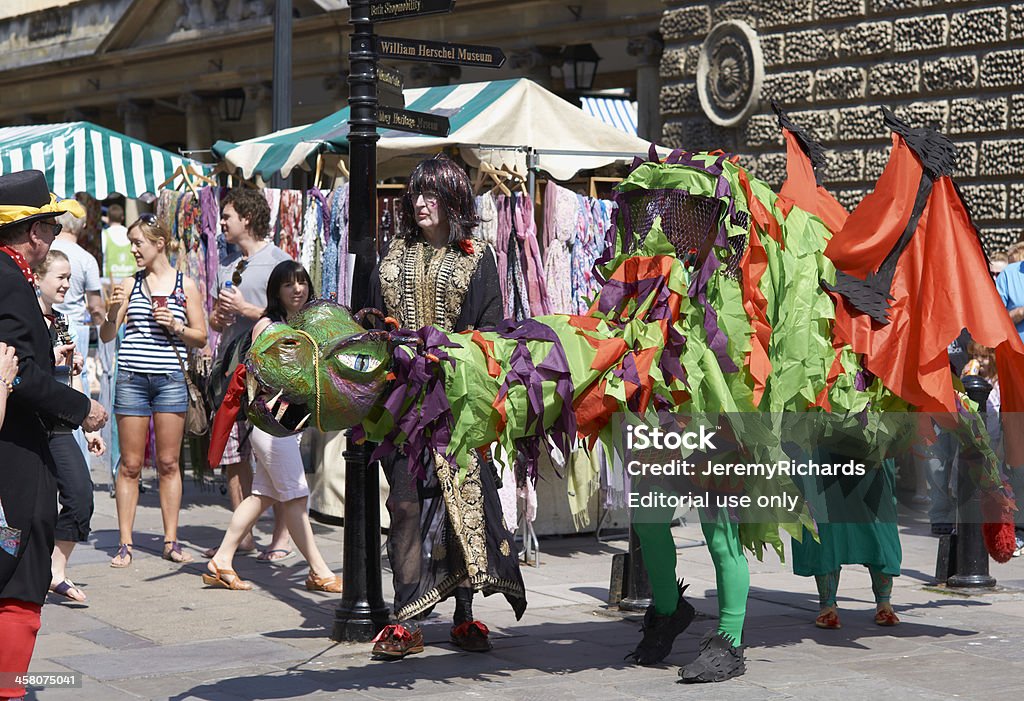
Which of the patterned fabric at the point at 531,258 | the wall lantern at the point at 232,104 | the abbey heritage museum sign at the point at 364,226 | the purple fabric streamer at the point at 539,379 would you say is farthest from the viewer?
the wall lantern at the point at 232,104

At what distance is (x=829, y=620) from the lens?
6906 millimetres

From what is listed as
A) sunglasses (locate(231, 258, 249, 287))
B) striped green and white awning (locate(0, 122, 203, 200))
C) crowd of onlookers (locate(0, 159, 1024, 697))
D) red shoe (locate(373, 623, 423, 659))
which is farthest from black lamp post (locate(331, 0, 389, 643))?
striped green and white awning (locate(0, 122, 203, 200))

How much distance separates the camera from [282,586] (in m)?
7.98

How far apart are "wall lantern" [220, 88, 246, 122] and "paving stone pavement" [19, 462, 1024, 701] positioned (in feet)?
58.0

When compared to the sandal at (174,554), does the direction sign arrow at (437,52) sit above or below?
above

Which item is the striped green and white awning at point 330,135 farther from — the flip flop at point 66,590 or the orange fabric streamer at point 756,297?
the orange fabric streamer at point 756,297

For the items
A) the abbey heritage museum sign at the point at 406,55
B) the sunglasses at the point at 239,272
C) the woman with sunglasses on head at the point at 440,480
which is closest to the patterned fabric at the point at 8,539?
the woman with sunglasses on head at the point at 440,480

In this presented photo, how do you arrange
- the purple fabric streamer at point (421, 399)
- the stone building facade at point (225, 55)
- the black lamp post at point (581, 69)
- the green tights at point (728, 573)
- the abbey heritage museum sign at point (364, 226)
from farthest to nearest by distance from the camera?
the stone building facade at point (225, 55) < the black lamp post at point (581, 69) < the abbey heritage museum sign at point (364, 226) < the green tights at point (728, 573) < the purple fabric streamer at point (421, 399)

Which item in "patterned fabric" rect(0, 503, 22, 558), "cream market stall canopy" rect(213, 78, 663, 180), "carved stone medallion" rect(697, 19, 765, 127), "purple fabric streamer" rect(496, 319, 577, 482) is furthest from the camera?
"carved stone medallion" rect(697, 19, 765, 127)

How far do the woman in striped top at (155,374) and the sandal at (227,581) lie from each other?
0.74 meters

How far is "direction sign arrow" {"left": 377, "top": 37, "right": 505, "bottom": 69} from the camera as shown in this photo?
22.5ft

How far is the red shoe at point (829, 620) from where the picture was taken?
6.91 meters

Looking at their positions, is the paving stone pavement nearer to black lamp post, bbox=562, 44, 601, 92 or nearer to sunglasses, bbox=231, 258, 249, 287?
sunglasses, bbox=231, 258, 249, 287

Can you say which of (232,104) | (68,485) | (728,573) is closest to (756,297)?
(728,573)
